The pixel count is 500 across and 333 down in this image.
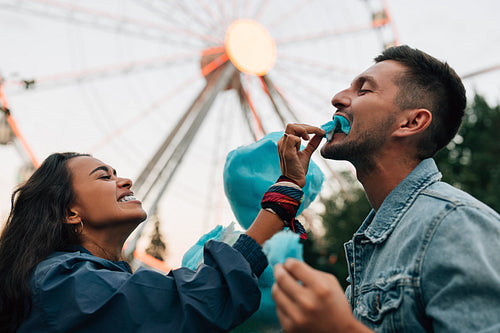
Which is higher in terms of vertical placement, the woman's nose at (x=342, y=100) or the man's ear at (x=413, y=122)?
the woman's nose at (x=342, y=100)

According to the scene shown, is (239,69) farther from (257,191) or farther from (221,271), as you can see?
(221,271)

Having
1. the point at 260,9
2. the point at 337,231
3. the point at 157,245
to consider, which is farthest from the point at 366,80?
the point at 157,245

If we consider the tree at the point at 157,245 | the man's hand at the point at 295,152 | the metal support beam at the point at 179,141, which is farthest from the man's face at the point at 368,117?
the tree at the point at 157,245

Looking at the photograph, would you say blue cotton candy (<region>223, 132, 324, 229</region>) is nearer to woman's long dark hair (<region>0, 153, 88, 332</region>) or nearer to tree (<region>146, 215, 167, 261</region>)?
woman's long dark hair (<region>0, 153, 88, 332</region>)

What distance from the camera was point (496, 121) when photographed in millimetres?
20172

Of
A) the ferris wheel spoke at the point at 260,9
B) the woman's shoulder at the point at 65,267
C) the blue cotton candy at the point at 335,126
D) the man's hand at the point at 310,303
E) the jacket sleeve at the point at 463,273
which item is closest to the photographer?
the man's hand at the point at 310,303

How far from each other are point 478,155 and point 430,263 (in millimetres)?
20079

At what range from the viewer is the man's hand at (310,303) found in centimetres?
98

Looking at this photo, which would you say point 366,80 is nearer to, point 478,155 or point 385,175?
point 385,175

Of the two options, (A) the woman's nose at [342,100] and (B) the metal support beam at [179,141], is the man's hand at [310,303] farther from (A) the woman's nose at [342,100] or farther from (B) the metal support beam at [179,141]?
(B) the metal support beam at [179,141]

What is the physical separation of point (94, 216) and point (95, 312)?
2.37ft

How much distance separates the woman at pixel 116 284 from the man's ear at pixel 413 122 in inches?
14.3

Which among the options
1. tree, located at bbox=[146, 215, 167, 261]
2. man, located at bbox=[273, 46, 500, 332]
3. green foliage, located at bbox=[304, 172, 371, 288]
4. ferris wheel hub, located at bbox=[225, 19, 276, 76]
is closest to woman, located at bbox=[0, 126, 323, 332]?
man, located at bbox=[273, 46, 500, 332]

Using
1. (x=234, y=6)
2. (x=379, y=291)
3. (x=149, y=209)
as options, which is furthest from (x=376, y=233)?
(x=234, y=6)
